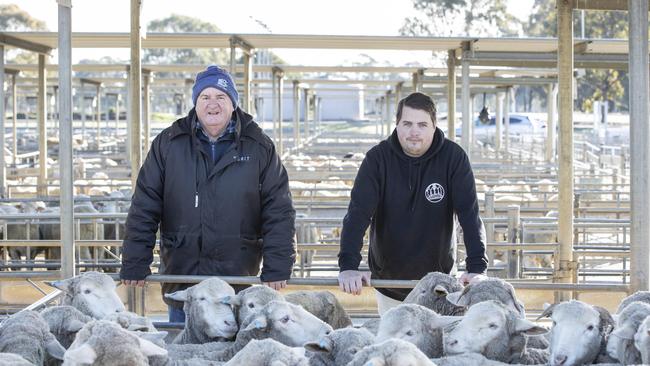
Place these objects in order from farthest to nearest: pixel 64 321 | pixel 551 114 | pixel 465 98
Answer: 1. pixel 551 114
2. pixel 465 98
3. pixel 64 321

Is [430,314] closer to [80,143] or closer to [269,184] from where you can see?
[269,184]

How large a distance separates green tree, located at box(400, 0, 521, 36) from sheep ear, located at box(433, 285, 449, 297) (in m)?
49.6

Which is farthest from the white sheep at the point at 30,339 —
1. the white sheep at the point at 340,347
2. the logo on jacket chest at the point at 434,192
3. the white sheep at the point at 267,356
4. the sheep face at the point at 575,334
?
the logo on jacket chest at the point at 434,192

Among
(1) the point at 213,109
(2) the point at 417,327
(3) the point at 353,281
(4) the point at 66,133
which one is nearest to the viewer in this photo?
(2) the point at 417,327

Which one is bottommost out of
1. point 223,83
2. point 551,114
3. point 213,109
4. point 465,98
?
point 213,109

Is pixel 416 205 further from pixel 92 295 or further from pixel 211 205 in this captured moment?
pixel 92 295

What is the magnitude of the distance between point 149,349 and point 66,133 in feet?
6.78

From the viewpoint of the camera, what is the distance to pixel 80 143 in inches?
1406

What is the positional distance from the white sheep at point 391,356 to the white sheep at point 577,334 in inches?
34.8

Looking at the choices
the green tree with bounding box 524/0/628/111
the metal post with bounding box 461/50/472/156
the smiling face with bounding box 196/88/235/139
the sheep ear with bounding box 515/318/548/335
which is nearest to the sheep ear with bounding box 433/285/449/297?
the sheep ear with bounding box 515/318/548/335

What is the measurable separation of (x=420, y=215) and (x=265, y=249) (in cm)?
84

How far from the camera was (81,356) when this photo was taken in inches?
124

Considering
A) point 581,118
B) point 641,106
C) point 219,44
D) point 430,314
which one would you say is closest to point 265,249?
point 430,314

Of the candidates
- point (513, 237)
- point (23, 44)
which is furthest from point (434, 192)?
point (23, 44)
